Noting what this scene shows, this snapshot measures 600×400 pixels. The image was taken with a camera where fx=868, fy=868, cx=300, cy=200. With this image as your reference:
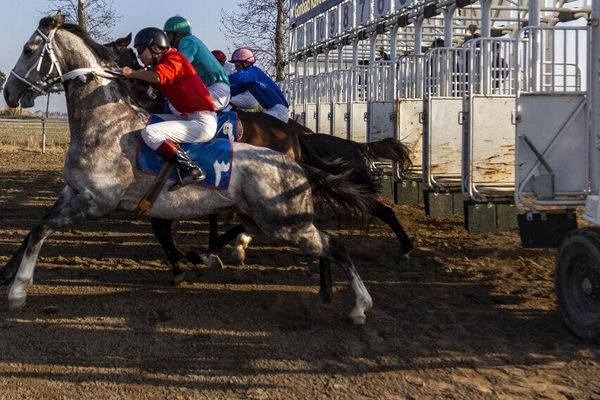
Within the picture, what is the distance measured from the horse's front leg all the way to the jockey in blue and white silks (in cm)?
294

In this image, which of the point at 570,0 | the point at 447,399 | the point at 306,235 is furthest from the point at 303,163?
the point at 570,0

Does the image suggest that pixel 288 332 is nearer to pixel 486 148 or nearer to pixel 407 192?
pixel 486 148

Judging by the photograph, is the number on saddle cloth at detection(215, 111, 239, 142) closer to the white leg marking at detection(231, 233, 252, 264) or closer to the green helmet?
the green helmet

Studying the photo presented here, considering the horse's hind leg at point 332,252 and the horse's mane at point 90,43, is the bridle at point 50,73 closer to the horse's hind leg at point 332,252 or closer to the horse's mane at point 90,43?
the horse's mane at point 90,43

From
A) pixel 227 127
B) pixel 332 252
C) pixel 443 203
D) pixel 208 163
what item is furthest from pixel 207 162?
pixel 443 203

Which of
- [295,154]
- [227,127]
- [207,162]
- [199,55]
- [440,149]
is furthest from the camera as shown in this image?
[440,149]

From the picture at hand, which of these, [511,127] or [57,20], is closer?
[57,20]

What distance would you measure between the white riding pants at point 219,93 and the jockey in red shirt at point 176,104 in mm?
1072

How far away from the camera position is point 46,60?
19.6 ft

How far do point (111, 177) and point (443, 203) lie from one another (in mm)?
4046

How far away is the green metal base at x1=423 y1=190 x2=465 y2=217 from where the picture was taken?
870cm

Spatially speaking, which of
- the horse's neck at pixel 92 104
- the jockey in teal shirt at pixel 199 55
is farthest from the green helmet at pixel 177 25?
the horse's neck at pixel 92 104

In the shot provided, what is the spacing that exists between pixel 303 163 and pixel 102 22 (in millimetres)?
15660

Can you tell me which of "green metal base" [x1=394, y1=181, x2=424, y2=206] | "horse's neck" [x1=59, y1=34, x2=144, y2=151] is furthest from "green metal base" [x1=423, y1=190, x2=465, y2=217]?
"horse's neck" [x1=59, y1=34, x2=144, y2=151]
